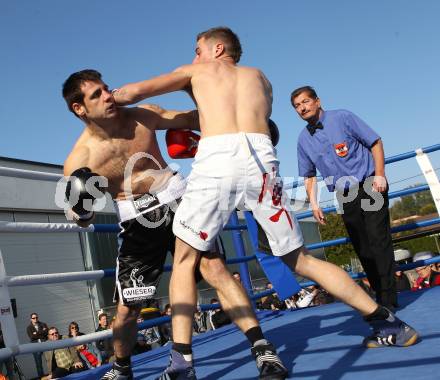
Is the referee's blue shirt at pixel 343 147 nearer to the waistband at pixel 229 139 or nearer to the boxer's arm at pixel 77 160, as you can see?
the waistband at pixel 229 139

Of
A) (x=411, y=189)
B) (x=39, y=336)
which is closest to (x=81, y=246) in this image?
(x=39, y=336)

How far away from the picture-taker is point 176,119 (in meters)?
2.63

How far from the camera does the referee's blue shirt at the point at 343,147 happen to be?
3.35 metres

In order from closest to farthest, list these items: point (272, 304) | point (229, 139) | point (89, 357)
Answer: point (229, 139) < point (89, 357) < point (272, 304)

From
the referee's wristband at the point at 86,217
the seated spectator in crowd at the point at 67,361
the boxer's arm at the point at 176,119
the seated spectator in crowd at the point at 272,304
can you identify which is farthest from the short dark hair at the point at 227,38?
the seated spectator in crowd at the point at 272,304

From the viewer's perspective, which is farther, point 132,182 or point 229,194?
point 132,182

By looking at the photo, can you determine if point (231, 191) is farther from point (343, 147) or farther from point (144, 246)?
point (343, 147)

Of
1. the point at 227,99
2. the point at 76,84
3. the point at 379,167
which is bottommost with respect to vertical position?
the point at 379,167

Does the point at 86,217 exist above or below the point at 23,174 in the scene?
below

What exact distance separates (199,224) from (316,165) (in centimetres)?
177

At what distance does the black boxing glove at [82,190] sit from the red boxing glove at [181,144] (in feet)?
1.24

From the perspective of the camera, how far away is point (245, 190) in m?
2.05

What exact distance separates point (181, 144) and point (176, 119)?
6.7 inches

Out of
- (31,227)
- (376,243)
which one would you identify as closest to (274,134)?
(376,243)
